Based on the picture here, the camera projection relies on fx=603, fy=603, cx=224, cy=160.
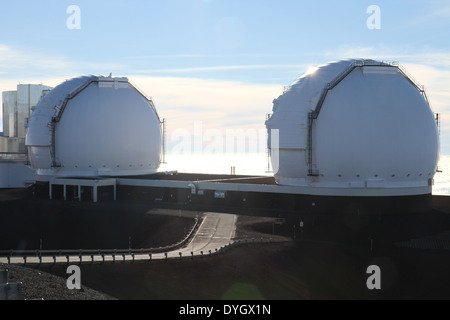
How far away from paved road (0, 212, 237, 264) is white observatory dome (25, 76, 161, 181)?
66.7ft

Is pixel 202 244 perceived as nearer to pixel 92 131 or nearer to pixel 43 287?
pixel 43 287

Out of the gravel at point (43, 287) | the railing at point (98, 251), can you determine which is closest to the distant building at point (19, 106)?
the railing at point (98, 251)

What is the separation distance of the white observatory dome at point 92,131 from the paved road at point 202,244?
66.7 ft

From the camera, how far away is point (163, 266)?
32.6m

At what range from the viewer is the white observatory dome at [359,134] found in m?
50.2

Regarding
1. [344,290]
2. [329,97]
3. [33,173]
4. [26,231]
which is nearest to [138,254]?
[344,290]

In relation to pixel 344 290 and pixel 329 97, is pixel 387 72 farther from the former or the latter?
pixel 344 290

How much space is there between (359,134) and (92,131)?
29.9 m

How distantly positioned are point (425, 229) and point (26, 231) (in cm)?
3297

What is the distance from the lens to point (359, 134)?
50.0m

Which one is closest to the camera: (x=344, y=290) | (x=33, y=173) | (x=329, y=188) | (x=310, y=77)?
(x=344, y=290)

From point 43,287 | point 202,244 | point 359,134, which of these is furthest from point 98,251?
point 359,134

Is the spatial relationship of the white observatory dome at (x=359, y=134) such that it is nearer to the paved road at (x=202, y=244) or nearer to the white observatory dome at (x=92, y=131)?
the paved road at (x=202, y=244)

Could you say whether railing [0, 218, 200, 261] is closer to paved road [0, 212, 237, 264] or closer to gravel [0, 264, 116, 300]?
paved road [0, 212, 237, 264]
